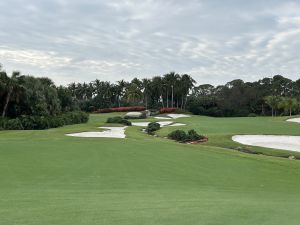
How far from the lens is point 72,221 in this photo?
5.87 metres

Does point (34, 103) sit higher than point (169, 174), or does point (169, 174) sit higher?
point (34, 103)

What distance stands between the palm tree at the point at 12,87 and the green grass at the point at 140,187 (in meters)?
26.2

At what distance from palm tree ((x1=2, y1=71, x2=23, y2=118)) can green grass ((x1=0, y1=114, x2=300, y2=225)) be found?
86.1 feet

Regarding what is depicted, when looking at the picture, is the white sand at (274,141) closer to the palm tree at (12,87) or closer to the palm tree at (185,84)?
the palm tree at (12,87)

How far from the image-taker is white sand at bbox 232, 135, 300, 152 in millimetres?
26422

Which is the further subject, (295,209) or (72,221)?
(295,209)

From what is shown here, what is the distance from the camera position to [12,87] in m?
43.3

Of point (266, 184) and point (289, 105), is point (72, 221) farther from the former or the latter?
point (289, 105)

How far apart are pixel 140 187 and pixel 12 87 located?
119 ft

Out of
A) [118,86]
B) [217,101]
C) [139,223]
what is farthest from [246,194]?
[118,86]

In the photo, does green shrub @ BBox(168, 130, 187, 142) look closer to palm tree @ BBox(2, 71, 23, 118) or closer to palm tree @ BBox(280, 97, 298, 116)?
palm tree @ BBox(2, 71, 23, 118)

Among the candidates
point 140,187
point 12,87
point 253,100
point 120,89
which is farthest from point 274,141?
point 120,89

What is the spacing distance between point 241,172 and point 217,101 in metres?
84.3

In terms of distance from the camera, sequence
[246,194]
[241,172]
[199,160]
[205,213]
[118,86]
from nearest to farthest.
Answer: [205,213], [246,194], [241,172], [199,160], [118,86]
